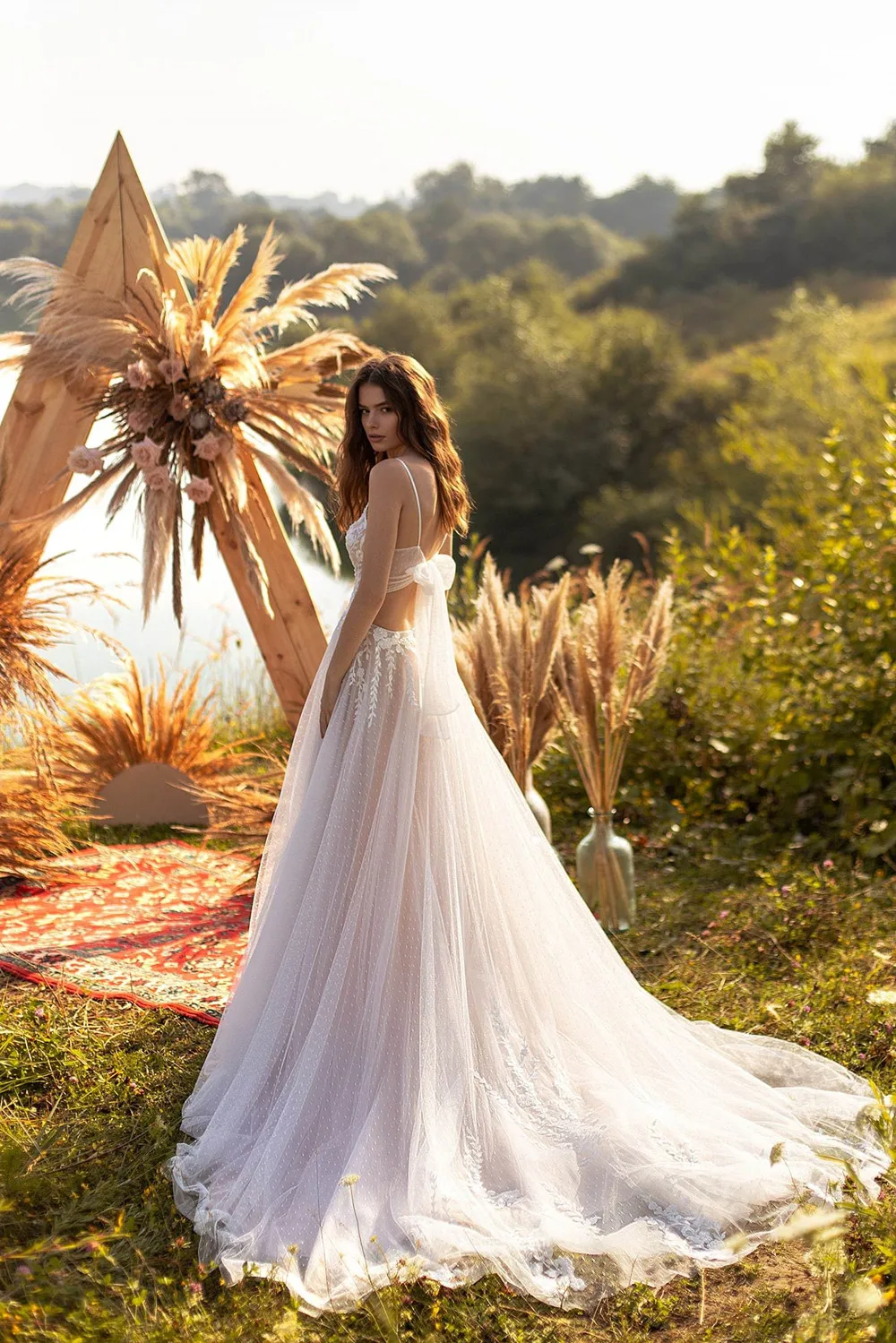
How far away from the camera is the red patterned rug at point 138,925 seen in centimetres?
369

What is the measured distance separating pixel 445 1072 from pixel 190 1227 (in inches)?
24.9

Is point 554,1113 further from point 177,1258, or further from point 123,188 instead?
point 123,188

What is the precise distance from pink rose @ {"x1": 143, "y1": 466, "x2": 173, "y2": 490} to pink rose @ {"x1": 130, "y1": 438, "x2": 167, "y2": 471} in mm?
20

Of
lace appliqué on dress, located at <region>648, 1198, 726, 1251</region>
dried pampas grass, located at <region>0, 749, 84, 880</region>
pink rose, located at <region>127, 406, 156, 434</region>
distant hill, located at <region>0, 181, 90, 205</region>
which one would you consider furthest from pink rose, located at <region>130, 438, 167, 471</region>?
distant hill, located at <region>0, 181, 90, 205</region>

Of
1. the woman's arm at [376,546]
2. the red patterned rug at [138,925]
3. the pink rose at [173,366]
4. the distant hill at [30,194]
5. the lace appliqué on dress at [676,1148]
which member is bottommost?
the red patterned rug at [138,925]

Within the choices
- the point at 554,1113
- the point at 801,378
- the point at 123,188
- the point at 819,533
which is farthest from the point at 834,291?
the point at 554,1113

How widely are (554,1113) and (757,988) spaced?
4.41ft

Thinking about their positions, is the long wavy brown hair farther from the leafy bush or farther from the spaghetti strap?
the leafy bush

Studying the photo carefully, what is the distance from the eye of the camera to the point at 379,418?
115 inches

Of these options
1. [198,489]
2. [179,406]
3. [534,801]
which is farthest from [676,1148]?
[179,406]

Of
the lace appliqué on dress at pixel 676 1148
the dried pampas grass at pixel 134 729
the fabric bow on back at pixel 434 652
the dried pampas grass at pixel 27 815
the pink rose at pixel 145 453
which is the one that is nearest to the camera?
the lace appliqué on dress at pixel 676 1148

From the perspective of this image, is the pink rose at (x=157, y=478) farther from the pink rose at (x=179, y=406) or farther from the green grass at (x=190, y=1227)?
the green grass at (x=190, y=1227)

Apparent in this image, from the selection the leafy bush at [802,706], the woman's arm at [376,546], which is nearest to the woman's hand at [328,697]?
the woman's arm at [376,546]

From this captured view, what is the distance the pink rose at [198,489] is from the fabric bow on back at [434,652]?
5.03 feet
